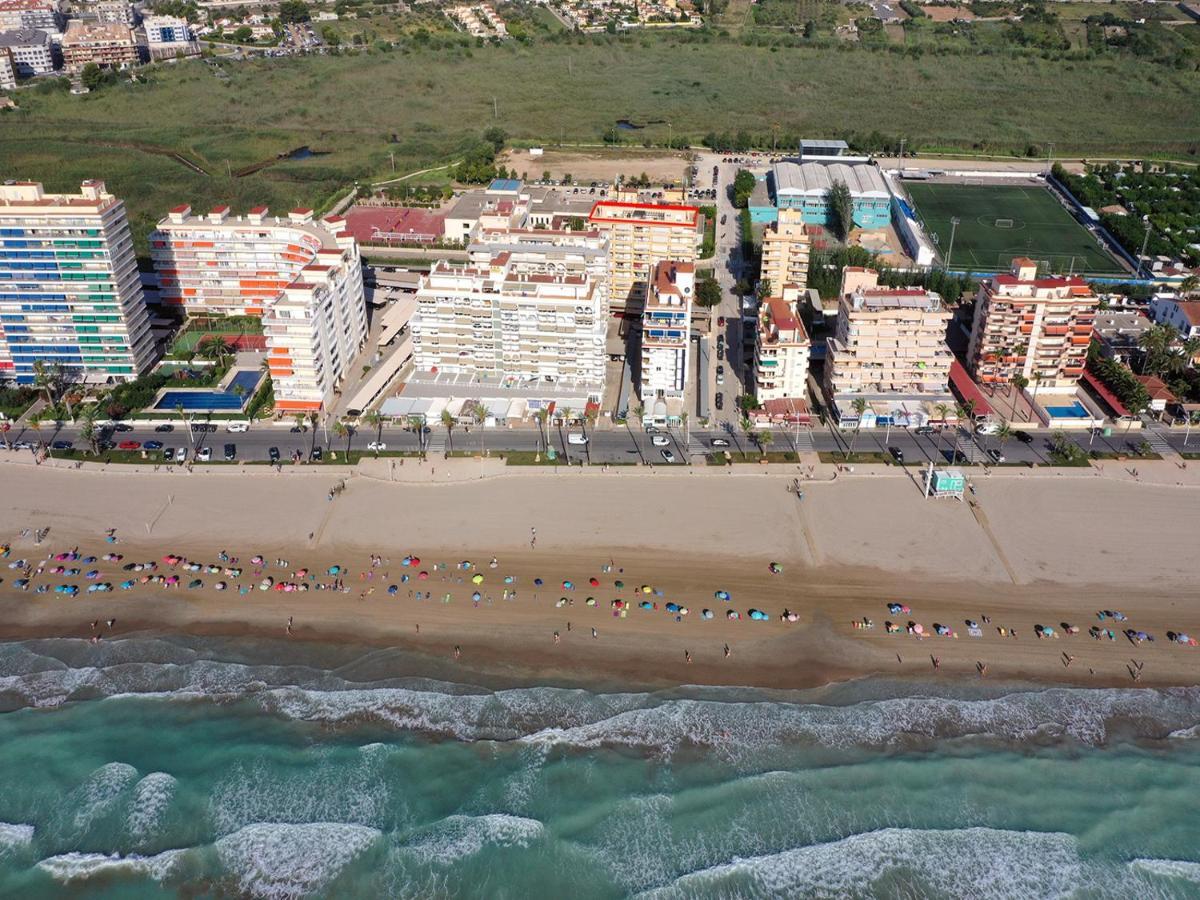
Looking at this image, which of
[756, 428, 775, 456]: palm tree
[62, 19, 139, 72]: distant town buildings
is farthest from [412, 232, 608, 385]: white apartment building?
[62, 19, 139, 72]: distant town buildings

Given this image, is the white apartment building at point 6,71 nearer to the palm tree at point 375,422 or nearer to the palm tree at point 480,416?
the palm tree at point 375,422

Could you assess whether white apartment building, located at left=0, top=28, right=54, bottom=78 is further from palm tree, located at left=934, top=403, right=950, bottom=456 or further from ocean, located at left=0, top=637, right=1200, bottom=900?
palm tree, located at left=934, top=403, right=950, bottom=456

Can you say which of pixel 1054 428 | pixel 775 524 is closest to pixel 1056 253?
pixel 1054 428

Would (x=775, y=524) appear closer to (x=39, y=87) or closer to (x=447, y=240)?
(x=447, y=240)

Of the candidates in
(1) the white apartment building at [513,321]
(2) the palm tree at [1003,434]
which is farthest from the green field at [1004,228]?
(1) the white apartment building at [513,321]

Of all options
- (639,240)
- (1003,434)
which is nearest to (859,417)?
(1003,434)

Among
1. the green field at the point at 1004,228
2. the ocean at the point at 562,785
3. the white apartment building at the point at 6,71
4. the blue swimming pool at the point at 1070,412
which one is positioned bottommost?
the ocean at the point at 562,785
